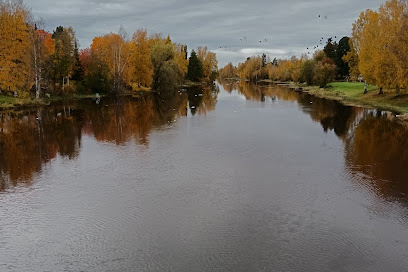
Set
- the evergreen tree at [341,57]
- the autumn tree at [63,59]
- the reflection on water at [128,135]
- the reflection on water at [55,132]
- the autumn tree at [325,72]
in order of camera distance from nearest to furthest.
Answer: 1. the reflection on water at [128,135]
2. the reflection on water at [55,132]
3. the autumn tree at [63,59]
4. the autumn tree at [325,72]
5. the evergreen tree at [341,57]

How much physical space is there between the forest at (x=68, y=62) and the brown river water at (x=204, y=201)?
23.4m

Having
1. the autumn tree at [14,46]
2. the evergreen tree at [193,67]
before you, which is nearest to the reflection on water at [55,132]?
the autumn tree at [14,46]

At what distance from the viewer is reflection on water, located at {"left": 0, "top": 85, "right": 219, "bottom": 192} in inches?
790

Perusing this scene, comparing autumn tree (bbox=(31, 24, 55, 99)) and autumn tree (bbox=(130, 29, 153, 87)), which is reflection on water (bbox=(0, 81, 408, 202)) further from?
autumn tree (bbox=(130, 29, 153, 87))

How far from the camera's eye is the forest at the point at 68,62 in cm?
4756

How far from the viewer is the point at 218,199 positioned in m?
14.9

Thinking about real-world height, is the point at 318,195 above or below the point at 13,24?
below

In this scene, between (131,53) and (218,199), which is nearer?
(218,199)

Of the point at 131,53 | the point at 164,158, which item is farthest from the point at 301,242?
the point at 131,53

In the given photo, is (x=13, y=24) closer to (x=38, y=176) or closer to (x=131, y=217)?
(x=38, y=176)

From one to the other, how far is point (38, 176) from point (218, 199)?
9.24m

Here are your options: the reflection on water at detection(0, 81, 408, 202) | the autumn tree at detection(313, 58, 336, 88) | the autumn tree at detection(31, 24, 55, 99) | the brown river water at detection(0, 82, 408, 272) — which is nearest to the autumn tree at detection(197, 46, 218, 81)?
the autumn tree at detection(313, 58, 336, 88)

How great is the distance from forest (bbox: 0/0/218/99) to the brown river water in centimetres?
2338

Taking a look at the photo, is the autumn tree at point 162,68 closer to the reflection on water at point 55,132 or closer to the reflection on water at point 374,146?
the reflection on water at point 55,132
